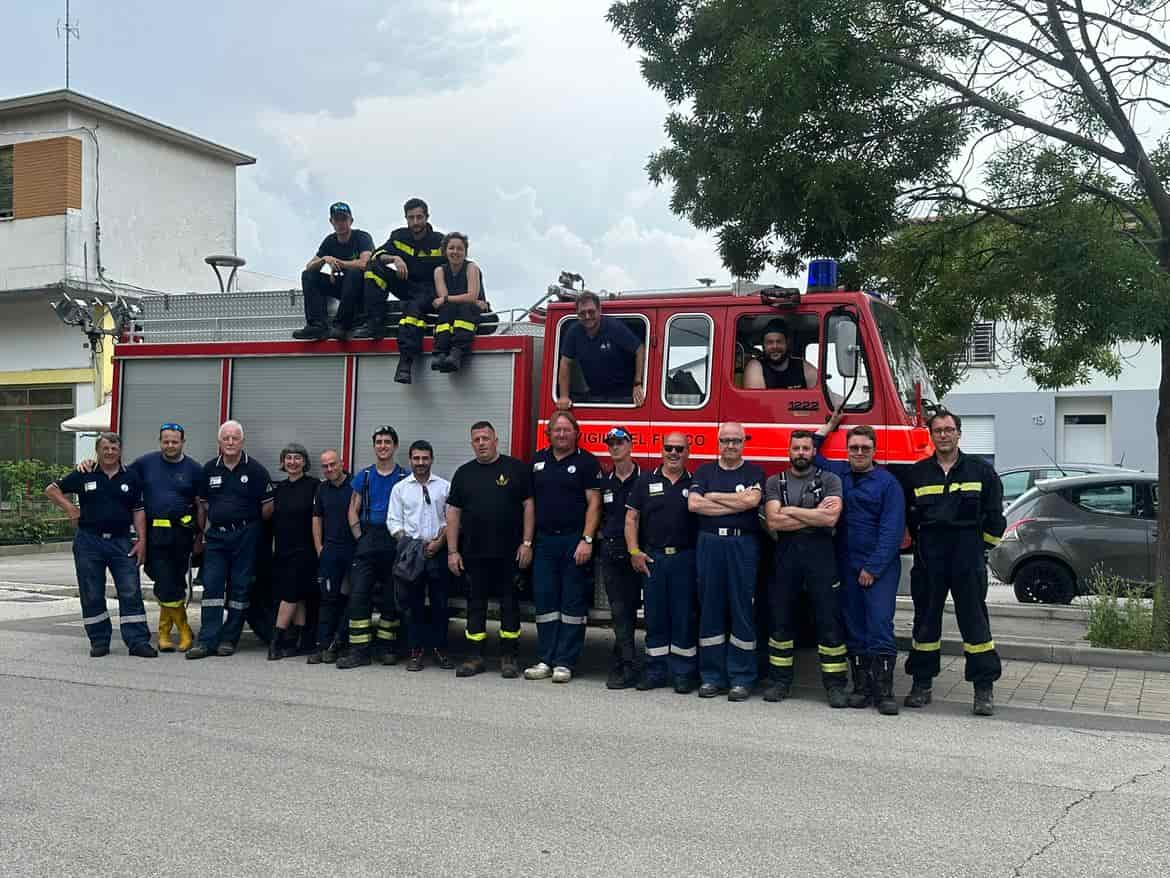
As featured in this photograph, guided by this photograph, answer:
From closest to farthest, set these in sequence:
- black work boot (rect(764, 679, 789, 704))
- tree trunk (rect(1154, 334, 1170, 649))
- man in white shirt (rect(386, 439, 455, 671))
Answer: black work boot (rect(764, 679, 789, 704)), man in white shirt (rect(386, 439, 455, 671)), tree trunk (rect(1154, 334, 1170, 649))

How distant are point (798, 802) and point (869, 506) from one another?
2.72m

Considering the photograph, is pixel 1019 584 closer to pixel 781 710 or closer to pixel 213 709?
pixel 781 710

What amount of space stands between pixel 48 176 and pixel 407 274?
62.4ft

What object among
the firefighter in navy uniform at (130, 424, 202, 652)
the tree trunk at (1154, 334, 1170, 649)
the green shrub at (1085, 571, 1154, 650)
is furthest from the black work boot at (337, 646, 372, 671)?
the tree trunk at (1154, 334, 1170, 649)

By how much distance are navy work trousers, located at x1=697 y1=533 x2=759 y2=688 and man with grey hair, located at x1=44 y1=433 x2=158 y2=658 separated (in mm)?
4608

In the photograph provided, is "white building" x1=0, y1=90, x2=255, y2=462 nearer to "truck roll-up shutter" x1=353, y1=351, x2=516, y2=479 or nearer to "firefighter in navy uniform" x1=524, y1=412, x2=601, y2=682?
"truck roll-up shutter" x1=353, y1=351, x2=516, y2=479

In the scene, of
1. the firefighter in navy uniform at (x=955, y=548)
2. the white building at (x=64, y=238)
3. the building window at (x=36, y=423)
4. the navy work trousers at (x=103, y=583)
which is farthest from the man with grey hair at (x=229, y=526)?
the building window at (x=36, y=423)

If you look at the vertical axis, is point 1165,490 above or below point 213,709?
above

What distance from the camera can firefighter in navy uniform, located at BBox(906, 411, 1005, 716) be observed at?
7.30 meters

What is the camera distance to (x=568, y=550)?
8.33 m

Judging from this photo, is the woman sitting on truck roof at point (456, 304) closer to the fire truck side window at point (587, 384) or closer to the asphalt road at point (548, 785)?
the fire truck side window at point (587, 384)

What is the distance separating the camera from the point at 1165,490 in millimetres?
9648

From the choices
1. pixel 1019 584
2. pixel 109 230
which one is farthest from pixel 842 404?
pixel 109 230

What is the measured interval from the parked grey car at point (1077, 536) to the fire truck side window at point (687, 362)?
5.46 m
